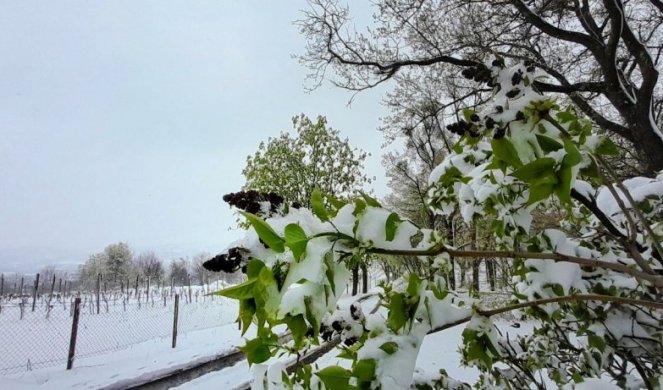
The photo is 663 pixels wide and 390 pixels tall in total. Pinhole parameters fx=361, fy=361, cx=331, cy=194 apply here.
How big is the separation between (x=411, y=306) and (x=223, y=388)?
252 inches

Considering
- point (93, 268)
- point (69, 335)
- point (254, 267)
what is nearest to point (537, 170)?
point (254, 267)

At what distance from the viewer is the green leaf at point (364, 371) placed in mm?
586

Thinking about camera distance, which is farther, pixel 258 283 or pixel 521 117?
pixel 521 117

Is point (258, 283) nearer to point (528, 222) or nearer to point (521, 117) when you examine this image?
point (521, 117)

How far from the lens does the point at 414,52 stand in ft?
27.5

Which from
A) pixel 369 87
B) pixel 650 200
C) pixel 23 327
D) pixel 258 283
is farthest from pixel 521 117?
pixel 23 327

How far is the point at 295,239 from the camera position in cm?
47

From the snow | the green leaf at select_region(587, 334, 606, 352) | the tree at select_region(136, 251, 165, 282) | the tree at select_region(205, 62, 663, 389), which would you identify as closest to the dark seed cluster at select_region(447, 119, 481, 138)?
the tree at select_region(205, 62, 663, 389)

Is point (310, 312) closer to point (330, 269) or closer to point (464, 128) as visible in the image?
point (330, 269)

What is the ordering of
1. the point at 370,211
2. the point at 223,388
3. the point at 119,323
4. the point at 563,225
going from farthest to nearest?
the point at 119,323
the point at 223,388
the point at 563,225
the point at 370,211

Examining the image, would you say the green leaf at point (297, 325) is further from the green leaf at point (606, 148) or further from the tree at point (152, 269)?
the tree at point (152, 269)

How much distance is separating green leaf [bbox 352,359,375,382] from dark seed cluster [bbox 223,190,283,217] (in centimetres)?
29

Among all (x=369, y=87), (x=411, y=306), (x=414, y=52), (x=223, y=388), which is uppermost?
(x=414, y=52)

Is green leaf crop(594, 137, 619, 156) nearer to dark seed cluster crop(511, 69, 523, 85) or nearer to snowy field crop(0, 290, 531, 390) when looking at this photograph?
dark seed cluster crop(511, 69, 523, 85)
